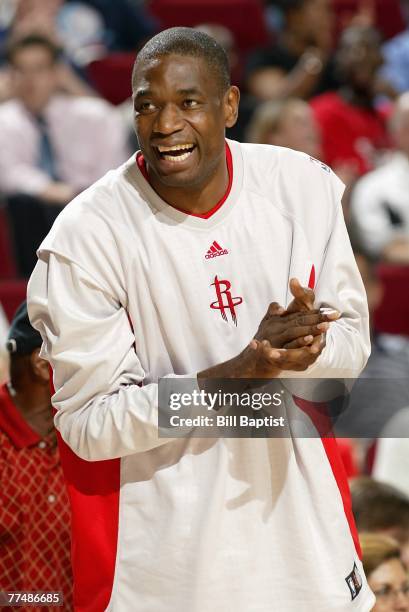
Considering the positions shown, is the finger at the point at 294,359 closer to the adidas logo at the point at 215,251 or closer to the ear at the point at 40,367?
the adidas logo at the point at 215,251

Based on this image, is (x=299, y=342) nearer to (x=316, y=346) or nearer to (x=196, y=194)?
(x=316, y=346)

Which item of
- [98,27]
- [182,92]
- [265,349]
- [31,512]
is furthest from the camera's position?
[98,27]

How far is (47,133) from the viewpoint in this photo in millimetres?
4707

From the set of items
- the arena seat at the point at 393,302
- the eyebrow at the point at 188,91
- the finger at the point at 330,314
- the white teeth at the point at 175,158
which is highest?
the eyebrow at the point at 188,91

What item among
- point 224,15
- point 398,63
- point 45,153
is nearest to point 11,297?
point 45,153

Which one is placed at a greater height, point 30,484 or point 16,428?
point 16,428

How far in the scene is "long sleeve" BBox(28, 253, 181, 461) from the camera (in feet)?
5.21

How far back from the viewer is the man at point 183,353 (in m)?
1.61

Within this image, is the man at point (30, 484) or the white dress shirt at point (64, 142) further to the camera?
the white dress shirt at point (64, 142)

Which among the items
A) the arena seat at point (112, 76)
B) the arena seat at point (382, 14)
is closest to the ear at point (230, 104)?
the arena seat at point (112, 76)

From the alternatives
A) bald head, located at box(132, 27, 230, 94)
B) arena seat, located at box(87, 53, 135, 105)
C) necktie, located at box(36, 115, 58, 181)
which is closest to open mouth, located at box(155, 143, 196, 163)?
bald head, located at box(132, 27, 230, 94)

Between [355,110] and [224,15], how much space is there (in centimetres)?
116

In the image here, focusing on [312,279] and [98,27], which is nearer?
[312,279]

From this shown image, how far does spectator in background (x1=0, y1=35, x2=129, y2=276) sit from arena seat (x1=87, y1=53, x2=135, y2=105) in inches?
31.7
